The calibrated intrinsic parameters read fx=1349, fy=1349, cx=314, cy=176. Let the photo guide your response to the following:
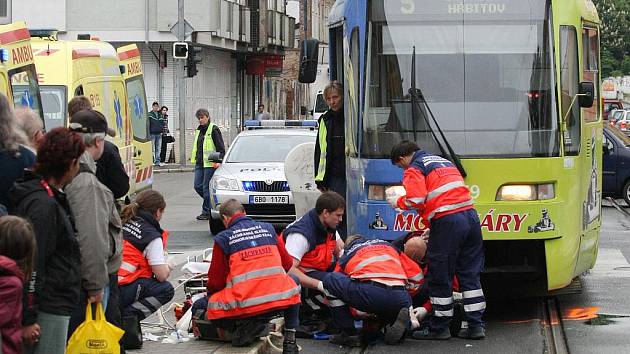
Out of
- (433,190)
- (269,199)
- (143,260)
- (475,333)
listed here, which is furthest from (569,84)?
(269,199)

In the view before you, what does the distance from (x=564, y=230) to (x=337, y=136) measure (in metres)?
2.74

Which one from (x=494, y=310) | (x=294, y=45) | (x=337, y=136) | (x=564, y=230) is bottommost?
(x=494, y=310)

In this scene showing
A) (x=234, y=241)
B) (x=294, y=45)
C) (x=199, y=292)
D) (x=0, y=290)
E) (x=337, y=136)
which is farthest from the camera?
(x=294, y=45)

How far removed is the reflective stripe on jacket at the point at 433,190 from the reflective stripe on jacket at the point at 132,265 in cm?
205

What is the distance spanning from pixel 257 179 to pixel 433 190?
9.02 m

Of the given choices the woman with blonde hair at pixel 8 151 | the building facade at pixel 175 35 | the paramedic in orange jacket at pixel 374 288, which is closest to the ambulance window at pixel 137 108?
the paramedic in orange jacket at pixel 374 288

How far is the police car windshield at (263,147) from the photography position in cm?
2036

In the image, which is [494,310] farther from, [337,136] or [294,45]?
[294,45]

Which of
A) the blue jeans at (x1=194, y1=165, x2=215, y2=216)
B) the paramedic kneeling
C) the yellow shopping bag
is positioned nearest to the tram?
the paramedic kneeling

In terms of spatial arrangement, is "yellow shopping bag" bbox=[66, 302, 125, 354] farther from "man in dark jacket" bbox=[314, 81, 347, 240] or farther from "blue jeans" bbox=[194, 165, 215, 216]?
"blue jeans" bbox=[194, 165, 215, 216]

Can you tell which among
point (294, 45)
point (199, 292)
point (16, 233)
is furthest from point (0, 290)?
point (294, 45)

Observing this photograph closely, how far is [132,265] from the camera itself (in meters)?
9.53

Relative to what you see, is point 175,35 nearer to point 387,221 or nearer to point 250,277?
point 387,221

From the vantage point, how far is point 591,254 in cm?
1262
